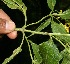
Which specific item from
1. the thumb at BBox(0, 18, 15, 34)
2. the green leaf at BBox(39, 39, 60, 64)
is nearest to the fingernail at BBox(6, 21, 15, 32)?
the thumb at BBox(0, 18, 15, 34)

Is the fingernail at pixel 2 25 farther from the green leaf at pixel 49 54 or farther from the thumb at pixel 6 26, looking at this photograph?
the green leaf at pixel 49 54

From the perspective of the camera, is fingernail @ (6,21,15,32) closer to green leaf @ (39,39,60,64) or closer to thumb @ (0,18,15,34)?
thumb @ (0,18,15,34)

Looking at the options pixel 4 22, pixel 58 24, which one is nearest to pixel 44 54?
pixel 58 24

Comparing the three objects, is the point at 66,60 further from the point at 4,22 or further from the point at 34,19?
the point at 34,19

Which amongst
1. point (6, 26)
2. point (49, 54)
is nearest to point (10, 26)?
point (6, 26)

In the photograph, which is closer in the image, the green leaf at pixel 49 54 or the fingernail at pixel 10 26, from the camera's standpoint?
the green leaf at pixel 49 54

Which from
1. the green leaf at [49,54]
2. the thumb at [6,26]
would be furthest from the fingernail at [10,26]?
the green leaf at [49,54]

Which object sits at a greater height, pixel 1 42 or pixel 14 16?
pixel 14 16

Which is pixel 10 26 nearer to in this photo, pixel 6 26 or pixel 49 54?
pixel 6 26

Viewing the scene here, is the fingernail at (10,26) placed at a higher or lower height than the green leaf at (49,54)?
higher

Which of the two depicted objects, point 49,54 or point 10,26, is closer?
point 49,54

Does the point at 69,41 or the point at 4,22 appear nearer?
the point at 69,41
